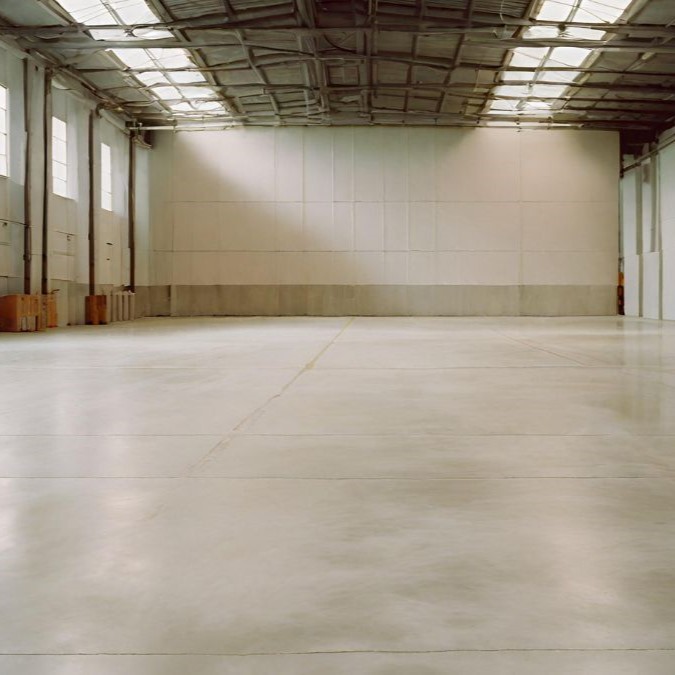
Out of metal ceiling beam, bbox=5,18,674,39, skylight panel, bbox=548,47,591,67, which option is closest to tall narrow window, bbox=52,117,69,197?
metal ceiling beam, bbox=5,18,674,39

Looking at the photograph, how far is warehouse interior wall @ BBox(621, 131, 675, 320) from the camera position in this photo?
30.4 meters

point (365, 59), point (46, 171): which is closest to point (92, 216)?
point (46, 171)

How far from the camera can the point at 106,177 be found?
31.3 meters

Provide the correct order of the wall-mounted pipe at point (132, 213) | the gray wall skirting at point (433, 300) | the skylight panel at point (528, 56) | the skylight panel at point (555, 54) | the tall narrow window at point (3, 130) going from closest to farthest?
the skylight panel at point (555, 54) < the tall narrow window at point (3, 130) < the skylight panel at point (528, 56) < the wall-mounted pipe at point (132, 213) < the gray wall skirting at point (433, 300)

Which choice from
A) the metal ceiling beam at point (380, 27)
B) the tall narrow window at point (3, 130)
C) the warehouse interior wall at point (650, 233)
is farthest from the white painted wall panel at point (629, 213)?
the tall narrow window at point (3, 130)

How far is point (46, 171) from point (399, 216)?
1565 cm

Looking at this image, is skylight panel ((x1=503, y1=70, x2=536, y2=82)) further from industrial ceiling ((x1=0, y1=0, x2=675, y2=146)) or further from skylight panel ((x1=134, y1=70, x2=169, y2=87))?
skylight panel ((x1=134, y1=70, x2=169, y2=87))

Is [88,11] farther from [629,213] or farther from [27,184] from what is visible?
[629,213]

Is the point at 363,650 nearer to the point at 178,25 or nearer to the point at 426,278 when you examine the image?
the point at 178,25

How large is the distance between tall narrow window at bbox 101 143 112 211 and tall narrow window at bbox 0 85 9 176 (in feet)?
27.2

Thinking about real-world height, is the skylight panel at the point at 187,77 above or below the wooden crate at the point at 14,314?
above

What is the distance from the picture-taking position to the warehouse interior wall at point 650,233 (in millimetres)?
30359

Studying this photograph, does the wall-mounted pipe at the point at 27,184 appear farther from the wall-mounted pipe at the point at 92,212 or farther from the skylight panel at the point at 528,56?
the skylight panel at the point at 528,56

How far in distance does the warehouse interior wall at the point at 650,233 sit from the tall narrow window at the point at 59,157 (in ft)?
75.8
